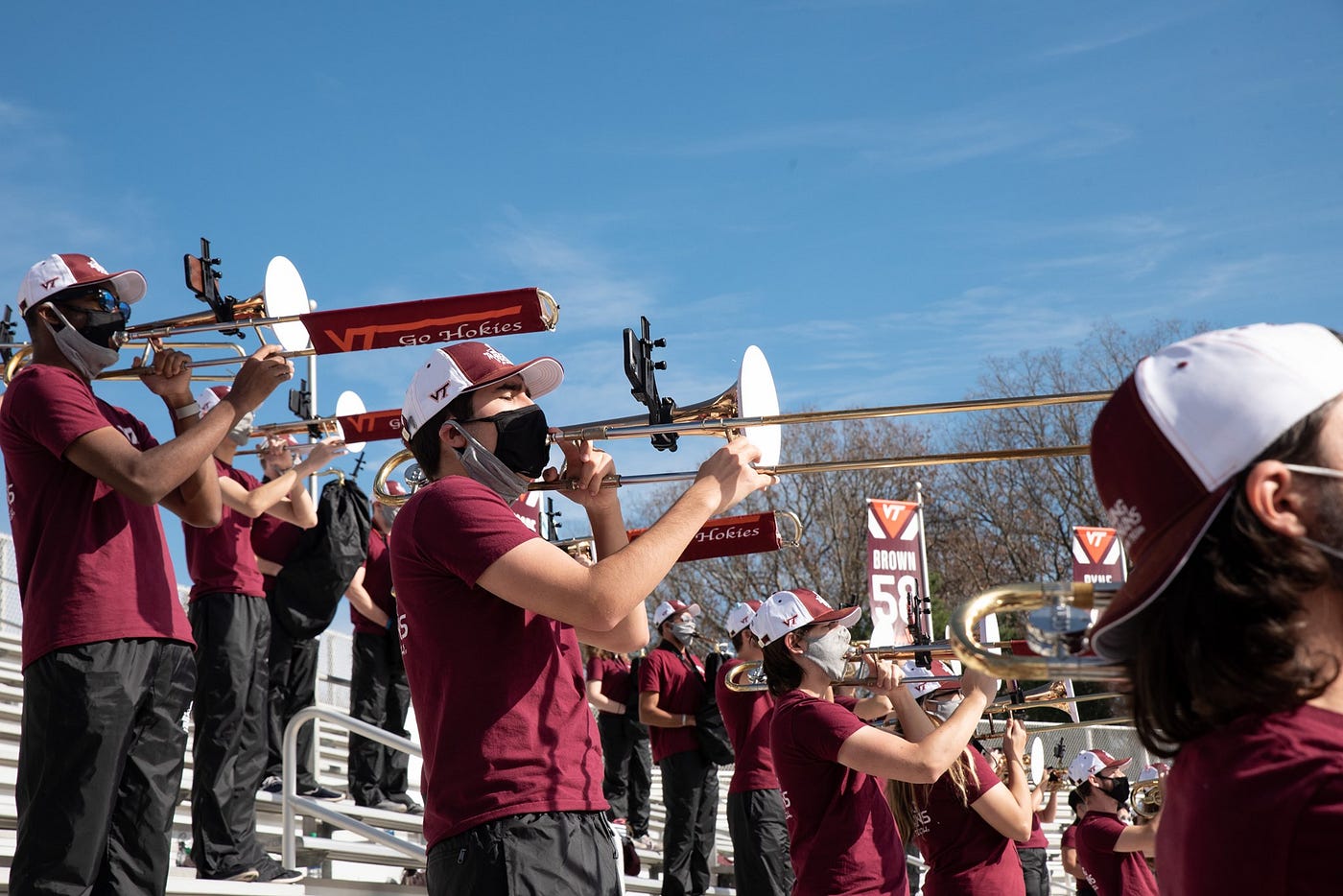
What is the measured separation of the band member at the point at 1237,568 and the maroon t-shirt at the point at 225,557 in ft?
18.9

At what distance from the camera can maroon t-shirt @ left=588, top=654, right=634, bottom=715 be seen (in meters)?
12.1

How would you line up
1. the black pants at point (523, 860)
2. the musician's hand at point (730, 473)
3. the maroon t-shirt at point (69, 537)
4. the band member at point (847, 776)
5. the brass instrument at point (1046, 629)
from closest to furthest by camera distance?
→ the brass instrument at point (1046, 629), the black pants at point (523, 860), the musician's hand at point (730, 473), the maroon t-shirt at point (69, 537), the band member at point (847, 776)

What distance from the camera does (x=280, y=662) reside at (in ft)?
27.9

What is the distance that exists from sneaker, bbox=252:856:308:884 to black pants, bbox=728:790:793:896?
269 cm

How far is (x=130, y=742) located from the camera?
155 inches

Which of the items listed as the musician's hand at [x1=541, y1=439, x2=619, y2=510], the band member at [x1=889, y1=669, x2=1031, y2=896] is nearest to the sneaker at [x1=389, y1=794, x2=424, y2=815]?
the band member at [x1=889, y1=669, x2=1031, y2=896]

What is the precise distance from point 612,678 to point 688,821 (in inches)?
103

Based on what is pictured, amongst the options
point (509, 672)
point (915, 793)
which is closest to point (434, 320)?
point (509, 672)

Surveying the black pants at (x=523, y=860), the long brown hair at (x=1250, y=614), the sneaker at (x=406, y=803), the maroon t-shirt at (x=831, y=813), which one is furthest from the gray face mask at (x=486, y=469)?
the sneaker at (x=406, y=803)

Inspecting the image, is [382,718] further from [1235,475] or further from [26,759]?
[1235,475]

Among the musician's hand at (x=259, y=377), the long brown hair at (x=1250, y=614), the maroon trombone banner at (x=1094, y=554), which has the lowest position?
the long brown hair at (x=1250, y=614)

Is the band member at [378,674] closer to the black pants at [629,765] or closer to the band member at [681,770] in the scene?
the band member at [681,770]

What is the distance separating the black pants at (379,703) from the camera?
360 inches

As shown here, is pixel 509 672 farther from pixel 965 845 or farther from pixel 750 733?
pixel 750 733
